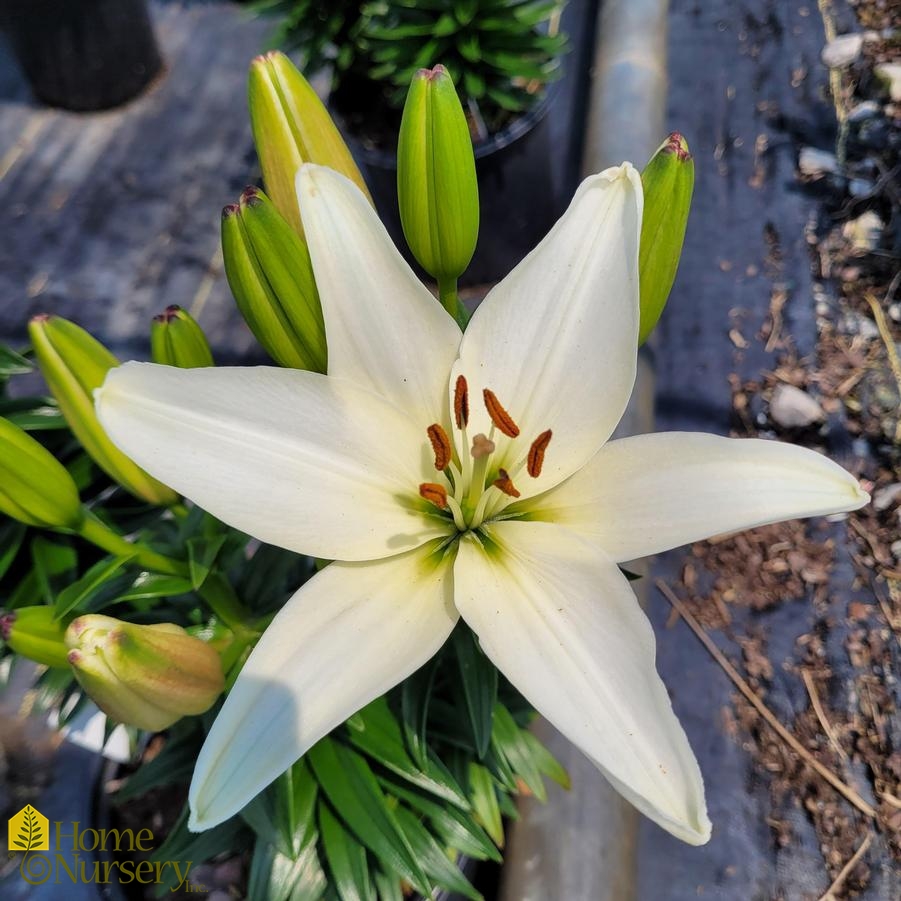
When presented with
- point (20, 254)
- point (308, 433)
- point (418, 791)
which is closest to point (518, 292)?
point (308, 433)

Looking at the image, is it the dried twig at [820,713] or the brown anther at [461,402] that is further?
the dried twig at [820,713]

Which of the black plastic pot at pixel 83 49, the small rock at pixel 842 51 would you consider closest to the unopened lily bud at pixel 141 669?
the small rock at pixel 842 51

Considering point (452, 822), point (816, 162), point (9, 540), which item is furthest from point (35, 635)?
point (816, 162)

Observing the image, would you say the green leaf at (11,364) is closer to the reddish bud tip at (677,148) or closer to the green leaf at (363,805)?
the green leaf at (363,805)

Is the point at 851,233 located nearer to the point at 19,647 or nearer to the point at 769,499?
the point at 769,499

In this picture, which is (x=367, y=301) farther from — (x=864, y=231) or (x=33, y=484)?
(x=864, y=231)

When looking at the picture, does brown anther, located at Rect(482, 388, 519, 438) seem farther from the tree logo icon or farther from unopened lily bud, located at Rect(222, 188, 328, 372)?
the tree logo icon
